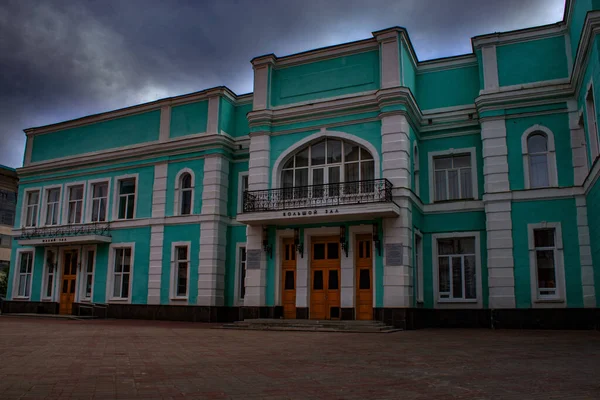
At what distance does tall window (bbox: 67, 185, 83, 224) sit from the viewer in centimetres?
2564

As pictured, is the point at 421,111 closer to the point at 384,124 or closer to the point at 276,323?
the point at 384,124

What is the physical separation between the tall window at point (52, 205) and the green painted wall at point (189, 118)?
7.35 metres

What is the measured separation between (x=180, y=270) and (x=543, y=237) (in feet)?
45.4

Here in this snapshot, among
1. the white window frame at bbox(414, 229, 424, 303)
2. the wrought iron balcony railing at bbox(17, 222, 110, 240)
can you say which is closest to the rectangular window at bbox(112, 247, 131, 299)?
the wrought iron balcony railing at bbox(17, 222, 110, 240)

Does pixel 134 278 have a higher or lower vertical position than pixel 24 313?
higher

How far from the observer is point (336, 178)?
61.7ft

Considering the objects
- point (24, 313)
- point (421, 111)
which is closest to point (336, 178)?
point (421, 111)

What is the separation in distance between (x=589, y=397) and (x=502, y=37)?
15.9 m

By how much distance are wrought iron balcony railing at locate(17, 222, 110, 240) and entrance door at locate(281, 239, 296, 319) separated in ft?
31.3

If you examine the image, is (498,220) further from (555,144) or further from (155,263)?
(155,263)

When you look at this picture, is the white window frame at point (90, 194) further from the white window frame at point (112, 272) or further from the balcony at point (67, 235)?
the white window frame at point (112, 272)

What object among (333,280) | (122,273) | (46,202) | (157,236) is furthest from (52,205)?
(333,280)

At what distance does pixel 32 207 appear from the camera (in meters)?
27.3

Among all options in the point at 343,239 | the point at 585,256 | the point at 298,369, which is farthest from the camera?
the point at 343,239
